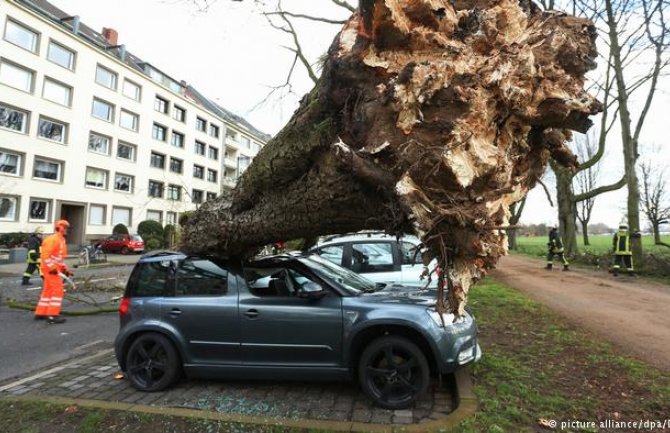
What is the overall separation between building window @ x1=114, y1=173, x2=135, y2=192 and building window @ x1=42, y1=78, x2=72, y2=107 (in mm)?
7333

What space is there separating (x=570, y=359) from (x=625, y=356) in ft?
2.45

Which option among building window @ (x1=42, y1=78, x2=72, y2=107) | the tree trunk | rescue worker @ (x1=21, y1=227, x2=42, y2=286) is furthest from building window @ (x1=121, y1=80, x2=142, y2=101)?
the tree trunk

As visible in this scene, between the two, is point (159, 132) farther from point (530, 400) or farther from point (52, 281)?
point (530, 400)

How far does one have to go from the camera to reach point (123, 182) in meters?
39.6

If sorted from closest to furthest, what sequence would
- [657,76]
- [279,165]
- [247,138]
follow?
[279,165] < [657,76] < [247,138]

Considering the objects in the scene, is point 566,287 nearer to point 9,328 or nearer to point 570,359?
point 570,359

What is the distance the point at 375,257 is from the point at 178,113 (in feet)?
151

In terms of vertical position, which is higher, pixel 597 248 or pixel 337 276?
pixel 597 248

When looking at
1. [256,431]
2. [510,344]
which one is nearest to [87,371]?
[256,431]

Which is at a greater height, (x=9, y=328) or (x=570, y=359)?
(x=570, y=359)

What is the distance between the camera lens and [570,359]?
5.31 m

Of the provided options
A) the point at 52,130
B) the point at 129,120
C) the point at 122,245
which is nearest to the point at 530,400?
the point at 122,245

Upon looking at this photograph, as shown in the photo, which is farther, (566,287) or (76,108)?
(76,108)

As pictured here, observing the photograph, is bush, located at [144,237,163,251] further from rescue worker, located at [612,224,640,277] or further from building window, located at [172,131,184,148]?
rescue worker, located at [612,224,640,277]
